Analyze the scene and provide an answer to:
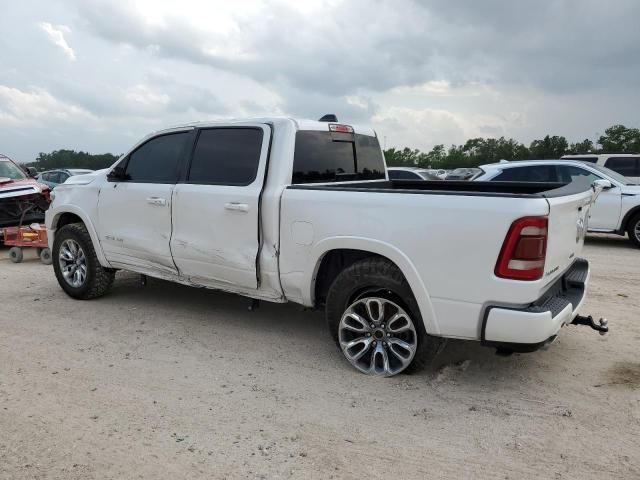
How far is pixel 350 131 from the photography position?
5266mm

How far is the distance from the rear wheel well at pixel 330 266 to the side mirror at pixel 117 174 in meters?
2.45

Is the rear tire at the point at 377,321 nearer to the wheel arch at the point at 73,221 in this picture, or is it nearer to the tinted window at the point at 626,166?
the wheel arch at the point at 73,221

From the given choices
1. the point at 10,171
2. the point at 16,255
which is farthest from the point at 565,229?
the point at 10,171

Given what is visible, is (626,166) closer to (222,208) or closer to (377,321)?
(377,321)

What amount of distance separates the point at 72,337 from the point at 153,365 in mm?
1108

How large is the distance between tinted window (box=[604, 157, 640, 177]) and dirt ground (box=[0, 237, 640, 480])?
9.79 metres

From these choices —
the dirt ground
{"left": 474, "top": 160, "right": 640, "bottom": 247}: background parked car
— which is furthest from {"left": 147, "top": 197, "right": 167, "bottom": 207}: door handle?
{"left": 474, "top": 160, "right": 640, "bottom": 247}: background parked car

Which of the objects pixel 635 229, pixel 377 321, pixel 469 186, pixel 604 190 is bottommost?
pixel 635 229

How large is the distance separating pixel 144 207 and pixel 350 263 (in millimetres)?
2205

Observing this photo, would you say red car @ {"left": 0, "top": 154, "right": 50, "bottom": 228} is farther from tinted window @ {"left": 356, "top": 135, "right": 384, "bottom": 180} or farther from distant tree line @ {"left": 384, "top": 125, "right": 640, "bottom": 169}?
distant tree line @ {"left": 384, "top": 125, "right": 640, "bottom": 169}

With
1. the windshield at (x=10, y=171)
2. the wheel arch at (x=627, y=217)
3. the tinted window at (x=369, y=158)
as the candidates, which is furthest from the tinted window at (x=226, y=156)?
the wheel arch at (x=627, y=217)

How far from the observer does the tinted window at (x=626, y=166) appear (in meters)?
13.8

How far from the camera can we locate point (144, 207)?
5285 mm

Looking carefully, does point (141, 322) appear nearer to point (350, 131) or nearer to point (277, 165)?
point (277, 165)
